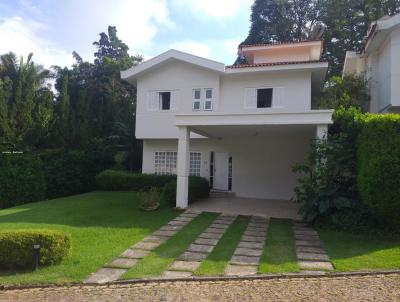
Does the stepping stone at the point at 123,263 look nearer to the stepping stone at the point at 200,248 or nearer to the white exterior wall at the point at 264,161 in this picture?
the stepping stone at the point at 200,248

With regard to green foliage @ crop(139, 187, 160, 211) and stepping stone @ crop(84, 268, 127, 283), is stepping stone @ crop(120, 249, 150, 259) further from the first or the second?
green foliage @ crop(139, 187, 160, 211)

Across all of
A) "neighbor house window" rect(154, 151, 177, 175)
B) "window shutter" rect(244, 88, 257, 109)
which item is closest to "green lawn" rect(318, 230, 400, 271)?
"window shutter" rect(244, 88, 257, 109)

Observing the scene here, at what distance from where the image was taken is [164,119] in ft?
62.4

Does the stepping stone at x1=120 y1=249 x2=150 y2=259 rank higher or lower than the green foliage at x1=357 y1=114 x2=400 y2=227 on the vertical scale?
lower

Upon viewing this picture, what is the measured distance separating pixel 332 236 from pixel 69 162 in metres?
15.7

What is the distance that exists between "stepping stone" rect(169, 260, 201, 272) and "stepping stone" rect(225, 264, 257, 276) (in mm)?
673

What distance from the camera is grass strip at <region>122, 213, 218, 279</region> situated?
688 centimetres

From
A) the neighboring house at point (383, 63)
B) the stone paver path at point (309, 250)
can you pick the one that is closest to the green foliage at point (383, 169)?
the stone paver path at point (309, 250)

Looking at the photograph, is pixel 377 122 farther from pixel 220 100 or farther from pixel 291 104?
pixel 220 100

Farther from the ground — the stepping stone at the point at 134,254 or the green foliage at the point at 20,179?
the green foliage at the point at 20,179

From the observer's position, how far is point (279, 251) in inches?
325

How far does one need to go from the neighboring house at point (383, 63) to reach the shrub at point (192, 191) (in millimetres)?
9134

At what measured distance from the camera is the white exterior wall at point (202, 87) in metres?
17.4

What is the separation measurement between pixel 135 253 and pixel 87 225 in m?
3.31
